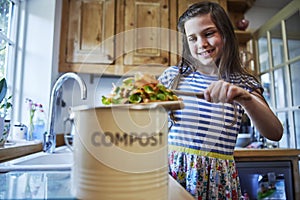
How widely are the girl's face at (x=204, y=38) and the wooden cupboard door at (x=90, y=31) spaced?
1074 millimetres

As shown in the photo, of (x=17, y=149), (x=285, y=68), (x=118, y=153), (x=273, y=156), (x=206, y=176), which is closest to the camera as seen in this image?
(x=118, y=153)

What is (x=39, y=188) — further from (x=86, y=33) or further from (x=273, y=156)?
(x=86, y=33)

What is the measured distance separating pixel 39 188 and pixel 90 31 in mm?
1494

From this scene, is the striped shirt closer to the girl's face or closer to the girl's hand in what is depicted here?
the girl's face

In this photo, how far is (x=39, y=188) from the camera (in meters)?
0.40

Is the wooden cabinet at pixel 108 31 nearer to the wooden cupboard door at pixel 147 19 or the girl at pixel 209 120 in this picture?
the wooden cupboard door at pixel 147 19

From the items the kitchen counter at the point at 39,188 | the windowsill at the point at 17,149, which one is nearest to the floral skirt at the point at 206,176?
the kitchen counter at the point at 39,188

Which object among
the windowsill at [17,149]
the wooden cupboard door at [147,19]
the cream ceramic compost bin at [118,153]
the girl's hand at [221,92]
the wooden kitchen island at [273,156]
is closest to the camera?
the cream ceramic compost bin at [118,153]

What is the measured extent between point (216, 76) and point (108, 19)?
3.98 ft

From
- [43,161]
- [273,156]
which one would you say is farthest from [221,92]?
[273,156]

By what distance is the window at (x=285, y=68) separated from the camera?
162 cm

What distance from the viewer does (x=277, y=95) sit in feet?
6.00

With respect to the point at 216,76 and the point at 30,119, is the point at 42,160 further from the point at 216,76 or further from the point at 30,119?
the point at 216,76

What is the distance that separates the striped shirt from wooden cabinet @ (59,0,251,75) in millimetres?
976
